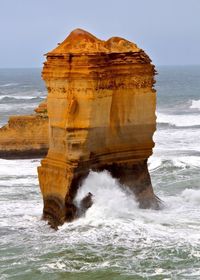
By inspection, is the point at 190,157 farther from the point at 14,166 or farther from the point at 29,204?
the point at 29,204

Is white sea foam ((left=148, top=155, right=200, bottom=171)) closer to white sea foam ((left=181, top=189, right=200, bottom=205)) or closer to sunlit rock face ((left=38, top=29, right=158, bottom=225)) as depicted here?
white sea foam ((left=181, top=189, right=200, bottom=205))

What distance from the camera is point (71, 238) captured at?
1415cm

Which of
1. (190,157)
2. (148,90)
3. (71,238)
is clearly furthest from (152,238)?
(190,157)

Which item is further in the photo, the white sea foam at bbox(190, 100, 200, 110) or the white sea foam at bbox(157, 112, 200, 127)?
the white sea foam at bbox(190, 100, 200, 110)

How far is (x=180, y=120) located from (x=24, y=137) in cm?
1681

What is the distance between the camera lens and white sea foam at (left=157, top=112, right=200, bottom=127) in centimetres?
4023

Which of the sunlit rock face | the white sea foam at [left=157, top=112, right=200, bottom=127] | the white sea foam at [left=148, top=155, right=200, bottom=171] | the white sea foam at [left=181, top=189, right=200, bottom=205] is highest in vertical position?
the sunlit rock face

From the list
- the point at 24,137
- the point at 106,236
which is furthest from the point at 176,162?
the point at 106,236

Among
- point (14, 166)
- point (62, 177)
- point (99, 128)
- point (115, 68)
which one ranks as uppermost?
point (115, 68)

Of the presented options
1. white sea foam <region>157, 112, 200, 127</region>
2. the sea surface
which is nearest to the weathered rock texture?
the sea surface

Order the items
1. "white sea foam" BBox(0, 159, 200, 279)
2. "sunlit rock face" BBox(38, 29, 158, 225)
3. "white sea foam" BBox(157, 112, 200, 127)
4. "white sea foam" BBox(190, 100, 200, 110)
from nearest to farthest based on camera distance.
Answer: "white sea foam" BBox(0, 159, 200, 279) < "sunlit rock face" BBox(38, 29, 158, 225) < "white sea foam" BBox(157, 112, 200, 127) < "white sea foam" BBox(190, 100, 200, 110)

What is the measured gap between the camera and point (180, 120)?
42531 mm

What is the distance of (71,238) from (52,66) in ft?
12.1

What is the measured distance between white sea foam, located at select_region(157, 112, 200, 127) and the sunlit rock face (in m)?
23.4
